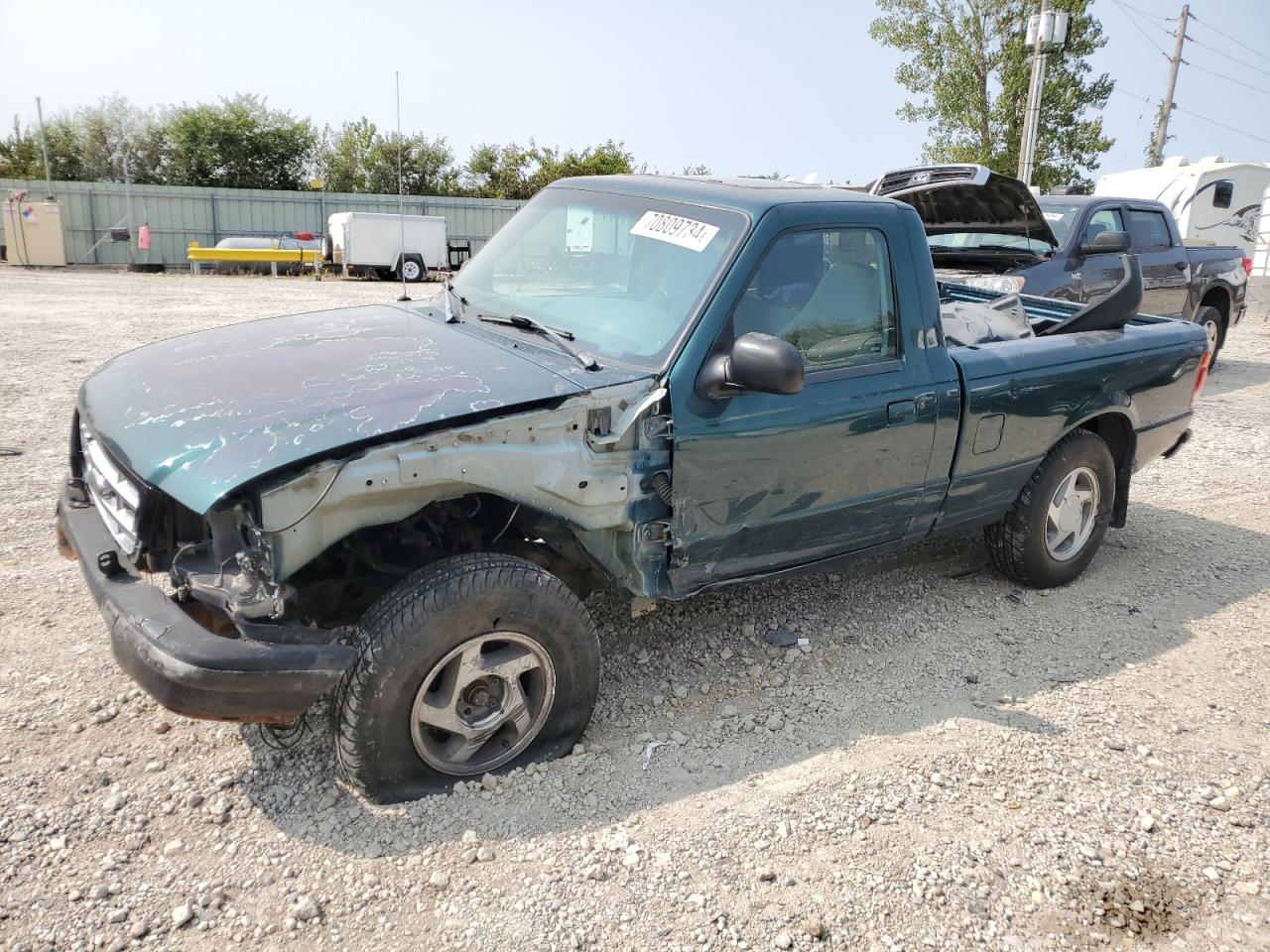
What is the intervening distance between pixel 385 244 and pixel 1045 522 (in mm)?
24379

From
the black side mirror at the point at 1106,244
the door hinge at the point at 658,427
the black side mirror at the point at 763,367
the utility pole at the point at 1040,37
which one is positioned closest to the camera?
the black side mirror at the point at 763,367

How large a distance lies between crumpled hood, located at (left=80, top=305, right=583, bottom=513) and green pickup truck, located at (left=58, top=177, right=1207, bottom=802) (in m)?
0.01

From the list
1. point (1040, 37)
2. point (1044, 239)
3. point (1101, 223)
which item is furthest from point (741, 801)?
point (1040, 37)

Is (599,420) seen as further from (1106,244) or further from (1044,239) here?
(1106,244)

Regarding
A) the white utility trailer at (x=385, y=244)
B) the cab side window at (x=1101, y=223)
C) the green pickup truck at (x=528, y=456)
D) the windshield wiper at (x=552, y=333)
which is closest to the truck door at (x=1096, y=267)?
the cab side window at (x=1101, y=223)

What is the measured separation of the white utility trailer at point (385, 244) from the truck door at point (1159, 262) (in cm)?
1952

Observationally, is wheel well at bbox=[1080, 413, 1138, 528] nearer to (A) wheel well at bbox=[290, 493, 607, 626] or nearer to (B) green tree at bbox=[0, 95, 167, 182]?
(A) wheel well at bbox=[290, 493, 607, 626]

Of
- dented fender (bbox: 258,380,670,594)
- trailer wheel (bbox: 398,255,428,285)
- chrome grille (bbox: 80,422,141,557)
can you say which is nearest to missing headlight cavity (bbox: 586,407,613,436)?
dented fender (bbox: 258,380,670,594)

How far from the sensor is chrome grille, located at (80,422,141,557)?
9.37 ft

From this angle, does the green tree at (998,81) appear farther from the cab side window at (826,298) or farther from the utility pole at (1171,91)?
the cab side window at (826,298)

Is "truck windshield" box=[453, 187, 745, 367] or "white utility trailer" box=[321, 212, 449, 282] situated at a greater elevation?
"truck windshield" box=[453, 187, 745, 367]

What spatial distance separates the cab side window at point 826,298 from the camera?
3445mm

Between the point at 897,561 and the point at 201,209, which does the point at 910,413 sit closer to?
the point at 897,561

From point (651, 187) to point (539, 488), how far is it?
1.58 meters
